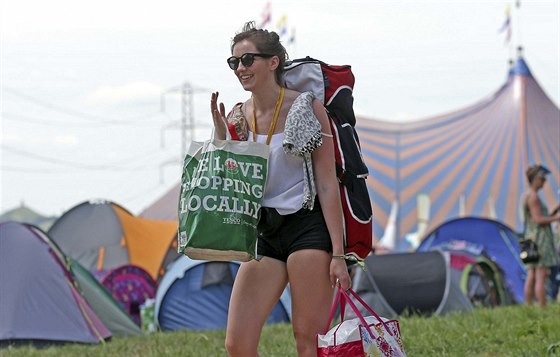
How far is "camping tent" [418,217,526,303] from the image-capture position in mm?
14742

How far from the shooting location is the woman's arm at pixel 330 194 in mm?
3475

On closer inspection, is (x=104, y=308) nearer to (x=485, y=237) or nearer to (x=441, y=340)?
(x=441, y=340)

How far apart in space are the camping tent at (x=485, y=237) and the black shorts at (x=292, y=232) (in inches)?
443

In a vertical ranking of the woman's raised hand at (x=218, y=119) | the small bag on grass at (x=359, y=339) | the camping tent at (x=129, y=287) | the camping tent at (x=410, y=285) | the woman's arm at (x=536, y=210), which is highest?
the woman's raised hand at (x=218, y=119)

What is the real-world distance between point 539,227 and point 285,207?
637cm

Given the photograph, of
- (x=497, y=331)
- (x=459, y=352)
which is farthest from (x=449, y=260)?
(x=459, y=352)

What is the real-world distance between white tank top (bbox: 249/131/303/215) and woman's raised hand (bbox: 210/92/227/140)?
0.48ft

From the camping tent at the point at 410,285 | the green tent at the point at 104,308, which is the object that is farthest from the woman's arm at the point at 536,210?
the green tent at the point at 104,308

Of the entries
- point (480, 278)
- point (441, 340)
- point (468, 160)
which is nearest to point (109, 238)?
point (480, 278)

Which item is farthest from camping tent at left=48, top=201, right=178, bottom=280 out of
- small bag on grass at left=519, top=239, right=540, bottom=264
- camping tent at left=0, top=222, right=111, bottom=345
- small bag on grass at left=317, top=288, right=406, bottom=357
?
small bag on grass at left=317, top=288, right=406, bottom=357

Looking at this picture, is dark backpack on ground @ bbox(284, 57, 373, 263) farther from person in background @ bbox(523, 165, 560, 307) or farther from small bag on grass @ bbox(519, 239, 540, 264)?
small bag on grass @ bbox(519, 239, 540, 264)

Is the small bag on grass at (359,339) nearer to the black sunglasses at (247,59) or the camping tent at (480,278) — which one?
the black sunglasses at (247,59)

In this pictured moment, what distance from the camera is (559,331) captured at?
247 inches

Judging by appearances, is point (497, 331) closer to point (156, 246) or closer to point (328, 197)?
point (328, 197)
